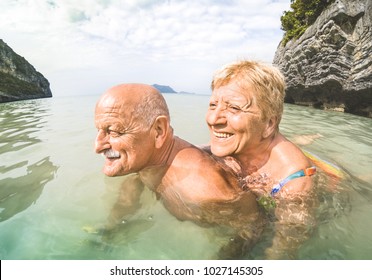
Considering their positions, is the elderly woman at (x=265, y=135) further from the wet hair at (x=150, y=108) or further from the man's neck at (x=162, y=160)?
the wet hair at (x=150, y=108)

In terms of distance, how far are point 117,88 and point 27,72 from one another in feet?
194

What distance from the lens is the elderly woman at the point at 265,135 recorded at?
2674mm

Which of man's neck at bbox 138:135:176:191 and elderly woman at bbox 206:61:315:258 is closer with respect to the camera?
elderly woman at bbox 206:61:315:258

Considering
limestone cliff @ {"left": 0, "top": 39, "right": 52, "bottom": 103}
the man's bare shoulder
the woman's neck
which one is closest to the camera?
the man's bare shoulder

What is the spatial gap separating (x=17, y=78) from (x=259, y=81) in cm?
5392

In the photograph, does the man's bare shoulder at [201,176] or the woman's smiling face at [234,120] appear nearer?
the man's bare shoulder at [201,176]

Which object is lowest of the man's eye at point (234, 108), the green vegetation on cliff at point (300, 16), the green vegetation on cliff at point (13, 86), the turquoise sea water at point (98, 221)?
the green vegetation on cliff at point (13, 86)

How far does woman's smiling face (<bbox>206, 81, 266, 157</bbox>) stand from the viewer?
2.71m

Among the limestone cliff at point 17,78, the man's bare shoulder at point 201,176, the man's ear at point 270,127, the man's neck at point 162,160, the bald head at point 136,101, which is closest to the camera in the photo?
the bald head at point 136,101

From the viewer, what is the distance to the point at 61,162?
493 centimetres

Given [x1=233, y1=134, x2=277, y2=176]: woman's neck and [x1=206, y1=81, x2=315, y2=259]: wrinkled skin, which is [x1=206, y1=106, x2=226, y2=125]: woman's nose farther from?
[x1=233, y1=134, x2=277, y2=176]: woman's neck

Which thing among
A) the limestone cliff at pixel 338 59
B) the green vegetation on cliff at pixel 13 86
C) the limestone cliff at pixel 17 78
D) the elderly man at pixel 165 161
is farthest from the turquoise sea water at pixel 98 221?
the green vegetation on cliff at pixel 13 86

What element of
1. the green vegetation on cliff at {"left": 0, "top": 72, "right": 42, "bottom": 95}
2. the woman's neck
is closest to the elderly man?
the woman's neck
